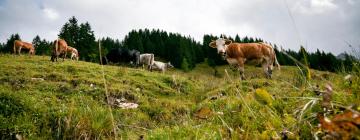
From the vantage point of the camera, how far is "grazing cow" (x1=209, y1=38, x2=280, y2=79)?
16531 mm

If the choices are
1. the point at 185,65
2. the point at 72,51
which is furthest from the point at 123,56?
the point at 185,65

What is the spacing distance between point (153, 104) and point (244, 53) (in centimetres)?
627

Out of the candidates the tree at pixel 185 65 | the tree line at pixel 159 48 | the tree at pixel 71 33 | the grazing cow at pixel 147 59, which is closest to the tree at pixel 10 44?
the tree line at pixel 159 48

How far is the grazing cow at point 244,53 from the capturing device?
16.5 meters

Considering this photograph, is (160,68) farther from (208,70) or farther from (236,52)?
(208,70)

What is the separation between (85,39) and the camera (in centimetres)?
5834

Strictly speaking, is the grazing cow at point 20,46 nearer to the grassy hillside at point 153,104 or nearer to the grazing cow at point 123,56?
the grazing cow at point 123,56

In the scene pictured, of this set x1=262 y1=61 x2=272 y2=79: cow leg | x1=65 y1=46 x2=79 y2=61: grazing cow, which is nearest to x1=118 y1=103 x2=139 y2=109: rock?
x1=262 y1=61 x2=272 y2=79: cow leg

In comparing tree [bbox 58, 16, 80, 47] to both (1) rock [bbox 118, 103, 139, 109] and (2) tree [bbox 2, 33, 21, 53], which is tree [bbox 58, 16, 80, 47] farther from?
(1) rock [bbox 118, 103, 139, 109]

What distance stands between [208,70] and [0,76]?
6504 cm

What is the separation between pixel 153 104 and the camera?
12.3m

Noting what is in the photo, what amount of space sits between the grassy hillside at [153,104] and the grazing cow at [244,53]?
6.47 ft

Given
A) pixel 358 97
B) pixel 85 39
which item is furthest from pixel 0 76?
pixel 85 39

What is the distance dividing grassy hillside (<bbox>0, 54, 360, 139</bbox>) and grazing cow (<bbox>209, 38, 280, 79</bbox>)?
1973 mm
